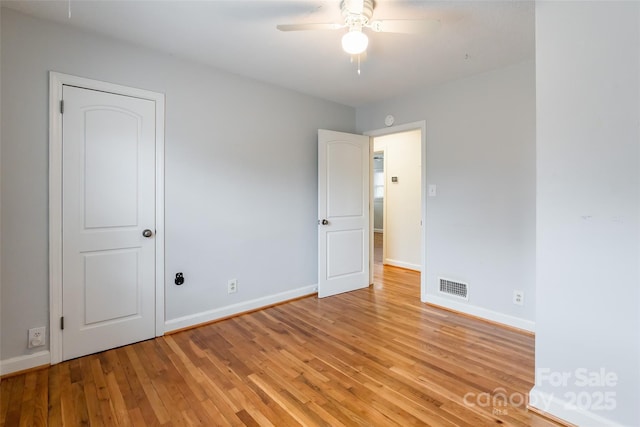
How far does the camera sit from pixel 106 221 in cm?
243

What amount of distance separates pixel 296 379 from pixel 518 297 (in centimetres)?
220

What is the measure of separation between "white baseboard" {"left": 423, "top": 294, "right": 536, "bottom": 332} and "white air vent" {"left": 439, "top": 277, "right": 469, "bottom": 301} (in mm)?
78

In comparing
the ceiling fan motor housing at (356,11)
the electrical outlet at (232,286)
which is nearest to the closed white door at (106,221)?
the electrical outlet at (232,286)

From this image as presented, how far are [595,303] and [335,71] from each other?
2.68 meters

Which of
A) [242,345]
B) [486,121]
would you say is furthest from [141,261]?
[486,121]

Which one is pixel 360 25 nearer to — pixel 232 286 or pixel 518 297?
pixel 232 286

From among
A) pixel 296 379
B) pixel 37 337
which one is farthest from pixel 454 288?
pixel 37 337

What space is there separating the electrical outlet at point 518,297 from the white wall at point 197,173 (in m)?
2.15

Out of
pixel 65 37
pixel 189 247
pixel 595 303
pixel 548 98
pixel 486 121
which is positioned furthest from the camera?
pixel 486 121

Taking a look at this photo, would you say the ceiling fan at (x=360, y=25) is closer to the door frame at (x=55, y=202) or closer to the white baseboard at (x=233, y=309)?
the door frame at (x=55, y=202)

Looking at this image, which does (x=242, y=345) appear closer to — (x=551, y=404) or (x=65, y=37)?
(x=551, y=404)

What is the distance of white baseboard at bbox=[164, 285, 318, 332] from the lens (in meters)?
2.81

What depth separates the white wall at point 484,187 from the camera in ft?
9.22

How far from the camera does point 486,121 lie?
121 inches
